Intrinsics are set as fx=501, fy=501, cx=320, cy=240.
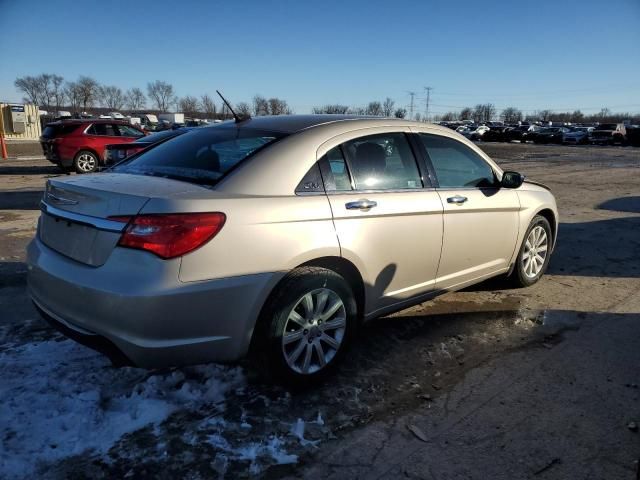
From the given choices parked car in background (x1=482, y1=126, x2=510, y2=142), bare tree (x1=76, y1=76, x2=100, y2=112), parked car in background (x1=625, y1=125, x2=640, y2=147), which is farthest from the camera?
bare tree (x1=76, y1=76, x2=100, y2=112)

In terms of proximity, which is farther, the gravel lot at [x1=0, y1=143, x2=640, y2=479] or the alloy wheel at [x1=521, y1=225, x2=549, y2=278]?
the alloy wheel at [x1=521, y1=225, x2=549, y2=278]

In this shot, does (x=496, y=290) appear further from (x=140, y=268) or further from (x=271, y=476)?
(x=140, y=268)

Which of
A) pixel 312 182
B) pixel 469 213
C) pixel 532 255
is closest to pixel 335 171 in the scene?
pixel 312 182

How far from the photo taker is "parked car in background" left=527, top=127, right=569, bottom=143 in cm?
4366

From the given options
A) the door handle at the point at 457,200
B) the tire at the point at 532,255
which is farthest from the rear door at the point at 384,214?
the tire at the point at 532,255

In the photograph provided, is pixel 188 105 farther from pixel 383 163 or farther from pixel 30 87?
pixel 383 163

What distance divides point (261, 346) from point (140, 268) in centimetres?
83

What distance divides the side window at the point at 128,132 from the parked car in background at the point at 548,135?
38543mm

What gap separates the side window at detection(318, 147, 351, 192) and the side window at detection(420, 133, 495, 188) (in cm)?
93

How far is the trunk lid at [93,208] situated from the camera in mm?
2596

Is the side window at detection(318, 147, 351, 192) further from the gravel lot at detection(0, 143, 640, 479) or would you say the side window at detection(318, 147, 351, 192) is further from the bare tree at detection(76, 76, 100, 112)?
the bare tree at detection(76, 76, 100, 112)

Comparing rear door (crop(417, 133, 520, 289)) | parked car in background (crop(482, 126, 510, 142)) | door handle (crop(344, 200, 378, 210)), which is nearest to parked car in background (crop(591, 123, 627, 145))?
parked car in background (crop(482, 126, 510, 142))

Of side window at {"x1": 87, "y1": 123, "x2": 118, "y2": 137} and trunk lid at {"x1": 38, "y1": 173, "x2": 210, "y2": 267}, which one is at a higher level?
side window at {"x1": 87, "y1": 123, "x2": 118, "y2": 137}

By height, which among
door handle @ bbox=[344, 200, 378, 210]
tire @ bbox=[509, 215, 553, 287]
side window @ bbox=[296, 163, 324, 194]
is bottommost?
tire @ bbox=[509, 215, 553, 287]
